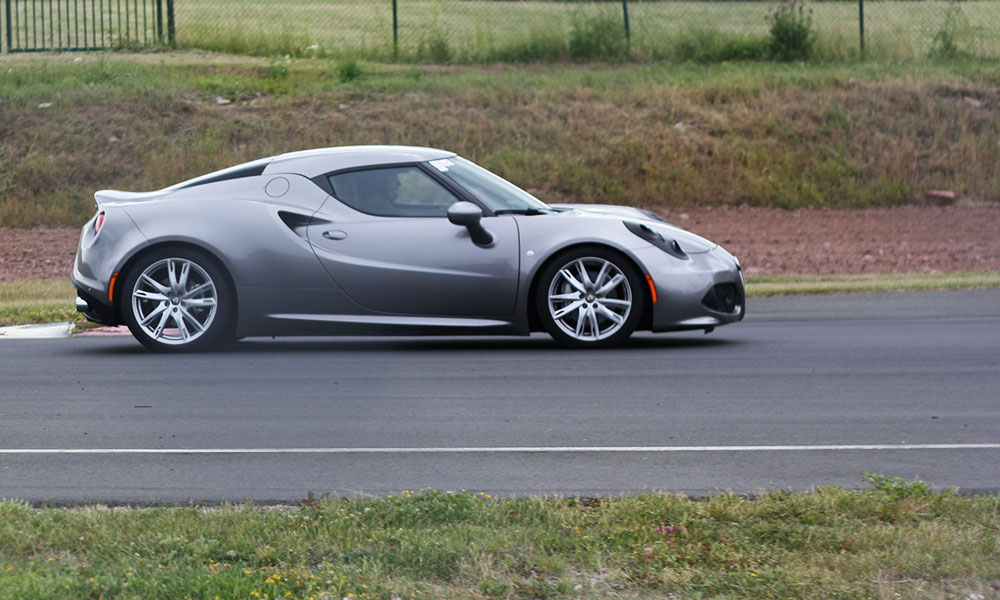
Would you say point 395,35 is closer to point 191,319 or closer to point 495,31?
point 495,31

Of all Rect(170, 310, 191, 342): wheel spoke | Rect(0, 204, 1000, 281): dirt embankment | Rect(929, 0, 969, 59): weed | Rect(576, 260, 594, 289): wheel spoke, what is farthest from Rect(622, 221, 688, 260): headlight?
Rect(929, 0, 969, 59): weed

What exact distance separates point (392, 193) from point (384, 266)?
22.7 inches

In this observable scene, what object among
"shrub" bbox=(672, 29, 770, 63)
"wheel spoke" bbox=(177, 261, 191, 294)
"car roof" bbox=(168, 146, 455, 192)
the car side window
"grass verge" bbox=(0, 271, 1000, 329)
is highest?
"shrub" bbox=(672, 29, 770, 63)

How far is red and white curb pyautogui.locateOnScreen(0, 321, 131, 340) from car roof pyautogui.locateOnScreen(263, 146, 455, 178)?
247cm

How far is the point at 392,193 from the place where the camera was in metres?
9.55

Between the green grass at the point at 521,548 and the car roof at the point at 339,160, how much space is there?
16.1 ft

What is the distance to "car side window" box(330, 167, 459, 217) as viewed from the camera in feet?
31.1

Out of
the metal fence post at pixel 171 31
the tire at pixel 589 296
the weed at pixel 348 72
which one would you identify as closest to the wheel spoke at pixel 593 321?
the tire at pixel 589 296

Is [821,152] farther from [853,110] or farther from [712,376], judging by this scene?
→ [712,376]

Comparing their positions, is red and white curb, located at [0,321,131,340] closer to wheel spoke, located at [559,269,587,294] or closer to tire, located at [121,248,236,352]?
tire, located at [121,248,236,352]

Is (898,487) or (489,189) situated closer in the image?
(898,487)

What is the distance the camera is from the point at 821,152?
2122 cm

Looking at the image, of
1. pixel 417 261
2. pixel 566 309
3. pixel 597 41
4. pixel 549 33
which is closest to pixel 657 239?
pixel 566 309

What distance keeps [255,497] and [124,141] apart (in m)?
17.0
